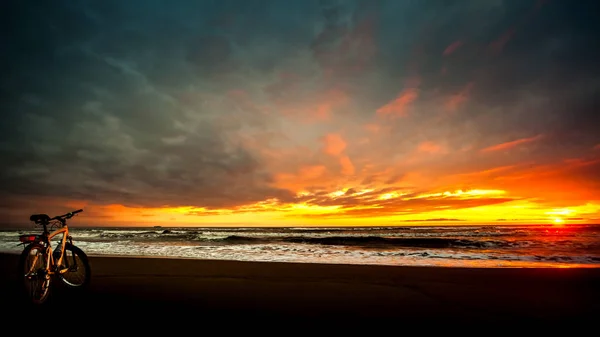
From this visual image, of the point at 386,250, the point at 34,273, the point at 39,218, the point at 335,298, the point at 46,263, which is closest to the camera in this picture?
the point at 34,273

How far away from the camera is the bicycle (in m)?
5.41

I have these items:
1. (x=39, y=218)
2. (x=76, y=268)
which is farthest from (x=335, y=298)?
(x=39, y=218)

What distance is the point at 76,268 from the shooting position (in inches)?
267

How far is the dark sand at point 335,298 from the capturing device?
480 cm

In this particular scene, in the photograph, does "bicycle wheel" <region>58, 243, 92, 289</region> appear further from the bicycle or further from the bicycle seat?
the bicycle seat

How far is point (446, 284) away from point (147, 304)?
22.3ft

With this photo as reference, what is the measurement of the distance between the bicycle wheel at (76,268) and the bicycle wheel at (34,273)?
2.80ft

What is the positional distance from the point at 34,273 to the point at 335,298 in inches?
223

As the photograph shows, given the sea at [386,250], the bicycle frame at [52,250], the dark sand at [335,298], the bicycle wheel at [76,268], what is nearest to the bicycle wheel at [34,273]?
the bicycle frame at [52,250]

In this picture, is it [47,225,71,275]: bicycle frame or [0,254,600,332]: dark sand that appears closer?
[0,254,600,332]: dark sand

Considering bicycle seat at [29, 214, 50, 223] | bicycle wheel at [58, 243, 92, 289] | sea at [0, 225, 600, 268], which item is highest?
bicycle seat at [29, 214, 50, 223]

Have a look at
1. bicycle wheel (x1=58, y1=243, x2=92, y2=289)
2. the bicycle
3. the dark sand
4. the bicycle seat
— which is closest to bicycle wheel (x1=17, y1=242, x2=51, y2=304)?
the bicycle

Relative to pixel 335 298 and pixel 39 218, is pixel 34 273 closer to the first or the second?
pixel 39 218

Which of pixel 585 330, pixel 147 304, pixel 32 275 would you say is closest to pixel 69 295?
pixel 32 275
